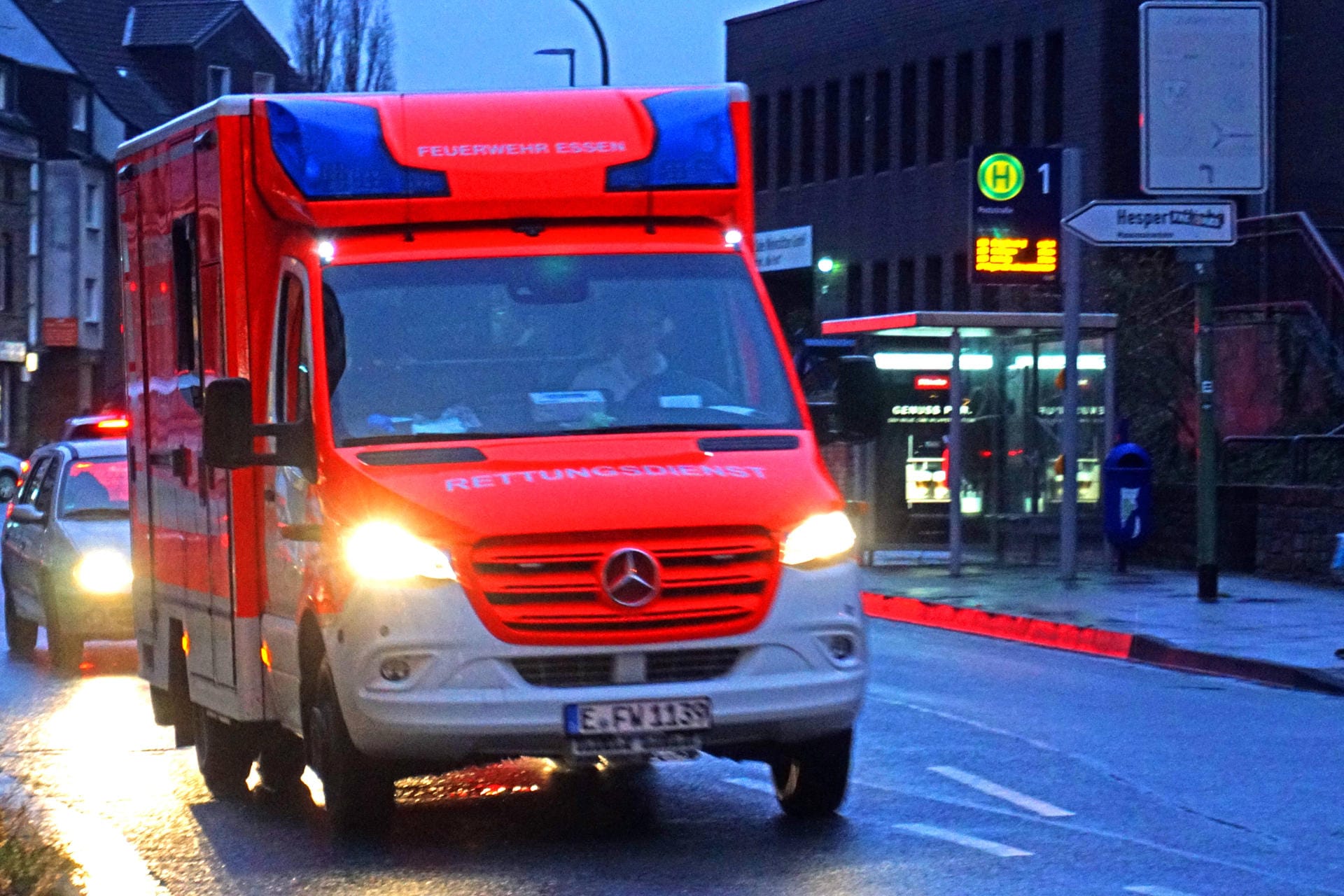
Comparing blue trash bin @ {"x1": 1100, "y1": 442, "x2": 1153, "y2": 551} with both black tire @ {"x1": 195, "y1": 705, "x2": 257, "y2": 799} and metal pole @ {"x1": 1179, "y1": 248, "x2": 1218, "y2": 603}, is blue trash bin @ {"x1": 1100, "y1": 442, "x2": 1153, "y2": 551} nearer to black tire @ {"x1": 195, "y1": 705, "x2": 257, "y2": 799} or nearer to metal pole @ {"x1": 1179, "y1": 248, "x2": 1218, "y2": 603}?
metal pole @ {"x1": 1179, "y1": 248, "x2": 1218, "y2": 603}

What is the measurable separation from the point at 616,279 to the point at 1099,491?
16.6m

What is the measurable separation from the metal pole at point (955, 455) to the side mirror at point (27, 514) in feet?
28.9

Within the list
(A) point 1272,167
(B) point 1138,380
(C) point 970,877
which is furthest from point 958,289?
(C) point 970,877

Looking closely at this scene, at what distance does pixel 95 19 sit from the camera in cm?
7944

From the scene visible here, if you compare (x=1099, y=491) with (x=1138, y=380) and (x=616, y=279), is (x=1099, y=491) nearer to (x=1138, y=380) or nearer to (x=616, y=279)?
(x=1138, y=380)

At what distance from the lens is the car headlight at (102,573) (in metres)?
17.4

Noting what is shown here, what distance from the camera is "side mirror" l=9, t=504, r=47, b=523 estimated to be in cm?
1808

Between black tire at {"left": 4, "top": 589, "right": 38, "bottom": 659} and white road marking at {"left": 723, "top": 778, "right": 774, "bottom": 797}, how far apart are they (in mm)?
8745

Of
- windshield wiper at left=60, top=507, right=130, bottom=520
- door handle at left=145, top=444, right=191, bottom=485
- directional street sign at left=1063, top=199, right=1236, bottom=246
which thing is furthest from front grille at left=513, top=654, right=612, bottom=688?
directional street sign at left=1063, top=199, right=1236, bottom=246

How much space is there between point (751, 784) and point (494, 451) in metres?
2.54

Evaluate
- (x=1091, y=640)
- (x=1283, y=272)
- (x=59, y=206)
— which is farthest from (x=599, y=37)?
(x=59, y=206)

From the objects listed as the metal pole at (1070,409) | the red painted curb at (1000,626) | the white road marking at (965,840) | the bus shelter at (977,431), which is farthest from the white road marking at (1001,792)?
the bus shelter at (977,431)

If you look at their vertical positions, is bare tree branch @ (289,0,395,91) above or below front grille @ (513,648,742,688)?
above

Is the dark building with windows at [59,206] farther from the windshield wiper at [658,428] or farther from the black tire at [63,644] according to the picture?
the windshield wiper at [658,428]
